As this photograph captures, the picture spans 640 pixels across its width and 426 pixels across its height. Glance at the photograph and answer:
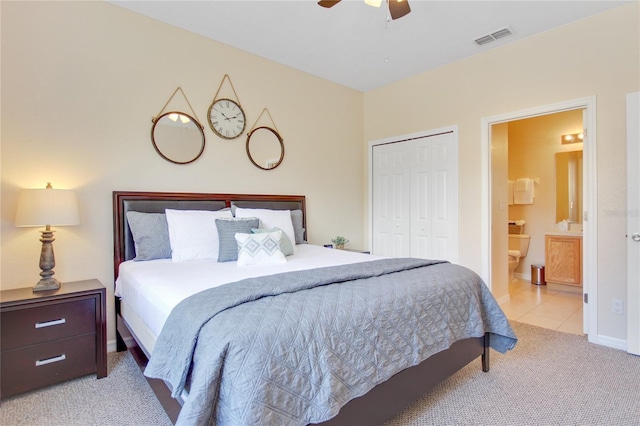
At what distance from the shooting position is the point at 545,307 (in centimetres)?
→ 388

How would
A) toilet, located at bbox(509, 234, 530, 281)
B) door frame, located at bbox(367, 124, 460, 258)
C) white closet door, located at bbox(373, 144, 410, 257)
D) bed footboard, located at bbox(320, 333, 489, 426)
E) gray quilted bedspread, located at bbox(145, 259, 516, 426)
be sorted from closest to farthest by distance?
1. gray quilted bedspread, located at bbox(145, 259, 516, 426)
2. bed footboard, located at bbox(320, 333, 489, 426)
3. door frame, located at bbox(367, 124, 460, 258)
4. white closet door, located at bbox(373, 144, 410, 257)
5. toilet, located at bbox(509, 234, 530, 281)

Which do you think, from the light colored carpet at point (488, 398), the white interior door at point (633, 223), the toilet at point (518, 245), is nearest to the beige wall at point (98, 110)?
the light colored carpet at point (488, 398)

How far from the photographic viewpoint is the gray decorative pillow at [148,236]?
2646 mm

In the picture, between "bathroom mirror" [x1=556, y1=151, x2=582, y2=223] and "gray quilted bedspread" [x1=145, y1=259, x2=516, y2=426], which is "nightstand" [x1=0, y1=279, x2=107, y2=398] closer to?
"gray quilted bedspread" [x1=145, y1=259, x2=516, y2=426]

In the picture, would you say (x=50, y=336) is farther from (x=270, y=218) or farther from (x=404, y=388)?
(x=404, y=388)

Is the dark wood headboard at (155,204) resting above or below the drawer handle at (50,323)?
above

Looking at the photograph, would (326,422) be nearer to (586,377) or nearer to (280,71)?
(586,377)

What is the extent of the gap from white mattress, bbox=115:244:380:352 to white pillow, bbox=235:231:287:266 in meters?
0.09

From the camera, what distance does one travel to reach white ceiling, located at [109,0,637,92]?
2.79 metres

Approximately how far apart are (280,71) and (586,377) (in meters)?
3.91

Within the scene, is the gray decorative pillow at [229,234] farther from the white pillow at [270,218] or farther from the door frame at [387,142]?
the door frame at [387,142]

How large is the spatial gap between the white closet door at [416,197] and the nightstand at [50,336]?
11.0ft

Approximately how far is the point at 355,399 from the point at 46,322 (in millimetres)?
1970

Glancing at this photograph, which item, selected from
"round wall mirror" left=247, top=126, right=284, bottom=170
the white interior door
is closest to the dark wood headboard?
"round wall mirror" left=247, top=126, right=284, bottom=170
